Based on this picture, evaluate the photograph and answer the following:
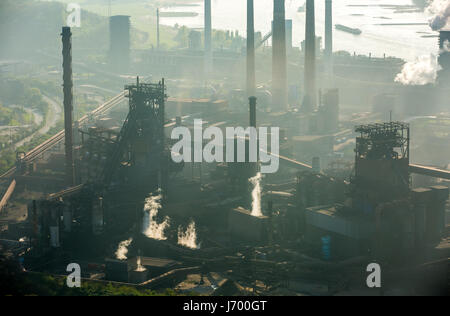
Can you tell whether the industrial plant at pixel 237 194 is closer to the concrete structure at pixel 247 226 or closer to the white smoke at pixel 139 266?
the concrete structure at pixel 247 226

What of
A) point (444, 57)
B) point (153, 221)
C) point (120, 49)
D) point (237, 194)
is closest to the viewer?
point (153, 221)

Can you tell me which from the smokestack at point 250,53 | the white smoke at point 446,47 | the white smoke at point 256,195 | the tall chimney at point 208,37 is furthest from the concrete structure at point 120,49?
the white smoke at point 256,195

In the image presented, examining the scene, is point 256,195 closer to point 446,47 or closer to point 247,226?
point 247,226

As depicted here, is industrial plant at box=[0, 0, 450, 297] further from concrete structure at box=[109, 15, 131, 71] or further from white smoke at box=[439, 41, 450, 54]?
concrete structure at box=[109, 15, 131, 71]

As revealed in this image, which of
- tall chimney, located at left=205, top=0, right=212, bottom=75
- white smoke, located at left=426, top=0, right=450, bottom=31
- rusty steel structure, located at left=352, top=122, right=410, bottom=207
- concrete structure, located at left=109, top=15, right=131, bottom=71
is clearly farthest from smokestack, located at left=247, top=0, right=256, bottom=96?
rusty steel structure, located at left=352, top=122, right=410, bottom=207

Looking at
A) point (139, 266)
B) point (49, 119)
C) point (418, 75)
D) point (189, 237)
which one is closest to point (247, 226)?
point (189, 237)

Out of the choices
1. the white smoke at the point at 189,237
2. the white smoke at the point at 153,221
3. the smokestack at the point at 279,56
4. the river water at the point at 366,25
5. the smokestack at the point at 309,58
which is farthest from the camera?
the river water at the point at 366,25

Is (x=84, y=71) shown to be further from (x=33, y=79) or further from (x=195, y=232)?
(x=195, y=232)
